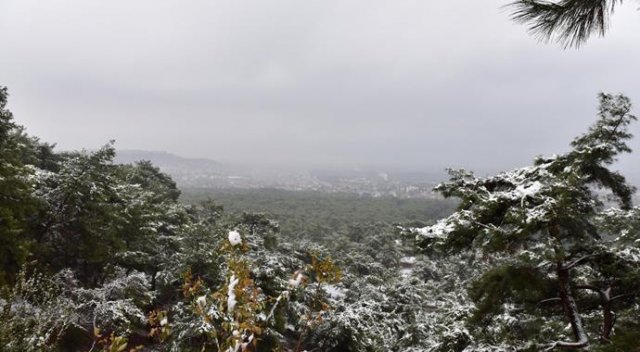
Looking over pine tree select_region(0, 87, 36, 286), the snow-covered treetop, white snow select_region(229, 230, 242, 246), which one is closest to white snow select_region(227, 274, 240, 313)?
white snow select_region(229, 230, 242, 246)

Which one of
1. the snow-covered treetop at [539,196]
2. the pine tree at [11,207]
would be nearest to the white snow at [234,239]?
the snow-covered treetop at [539,196]

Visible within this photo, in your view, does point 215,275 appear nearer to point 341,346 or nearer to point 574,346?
point 341,346

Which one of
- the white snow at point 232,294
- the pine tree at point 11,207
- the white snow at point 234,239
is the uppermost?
the white snow at point 234,239

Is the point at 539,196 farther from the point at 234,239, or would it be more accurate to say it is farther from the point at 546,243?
the point at 234,239

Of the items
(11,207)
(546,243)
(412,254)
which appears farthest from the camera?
(11,207)

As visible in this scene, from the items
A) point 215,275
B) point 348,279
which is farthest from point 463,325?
point 348,279

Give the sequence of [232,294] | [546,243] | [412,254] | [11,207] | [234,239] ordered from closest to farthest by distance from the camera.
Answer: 1. [232,294]
2. [234,239]
3. [546,243]
4. [412,254]
5. [11,207]

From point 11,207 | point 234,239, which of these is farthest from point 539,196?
point 11,207

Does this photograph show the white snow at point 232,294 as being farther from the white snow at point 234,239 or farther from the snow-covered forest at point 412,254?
the white snow at point 234,239

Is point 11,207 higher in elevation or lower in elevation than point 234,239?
lower

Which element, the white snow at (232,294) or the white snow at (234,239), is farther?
the white snow at (234,239)

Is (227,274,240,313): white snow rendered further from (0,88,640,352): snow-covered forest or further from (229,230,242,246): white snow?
(229,230,242,246): white snow

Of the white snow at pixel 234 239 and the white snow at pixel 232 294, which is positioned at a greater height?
the white snow at pixel 234 239

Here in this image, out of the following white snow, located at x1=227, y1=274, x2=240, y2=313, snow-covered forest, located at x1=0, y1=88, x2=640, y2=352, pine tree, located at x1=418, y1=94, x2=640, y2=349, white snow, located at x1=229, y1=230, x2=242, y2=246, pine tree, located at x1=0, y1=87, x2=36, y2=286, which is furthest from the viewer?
pine tree, located at x1=0, y1=87, x2=36, y2=286
